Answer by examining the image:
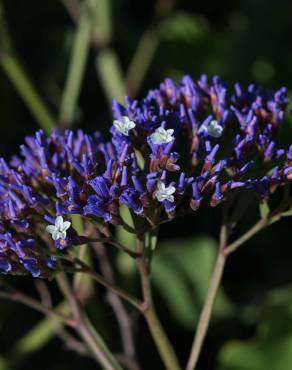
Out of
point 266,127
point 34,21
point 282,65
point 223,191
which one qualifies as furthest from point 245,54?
point 223,191

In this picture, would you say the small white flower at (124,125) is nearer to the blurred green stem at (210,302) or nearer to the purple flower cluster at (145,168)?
→ the purple flower cluster at (145,168)

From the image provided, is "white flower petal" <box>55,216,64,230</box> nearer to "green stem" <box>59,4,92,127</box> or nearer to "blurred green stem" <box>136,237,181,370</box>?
"blurred green stem" <box>136,237,181,370</box>

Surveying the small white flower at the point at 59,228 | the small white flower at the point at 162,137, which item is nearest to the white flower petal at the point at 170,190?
the small white flower at the point at 162,137

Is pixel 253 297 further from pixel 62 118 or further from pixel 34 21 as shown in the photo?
pixel 34 21

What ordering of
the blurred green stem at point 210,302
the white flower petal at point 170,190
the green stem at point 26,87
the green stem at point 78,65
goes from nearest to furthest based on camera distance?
the white flower petal at point 170,190 < the blurred green stem at point 210,302 < the green stem at point 26,87 < the green stem at point 78,65

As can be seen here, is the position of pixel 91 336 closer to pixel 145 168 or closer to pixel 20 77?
pixel 145 168

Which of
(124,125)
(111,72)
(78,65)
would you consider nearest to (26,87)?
(78,65)
